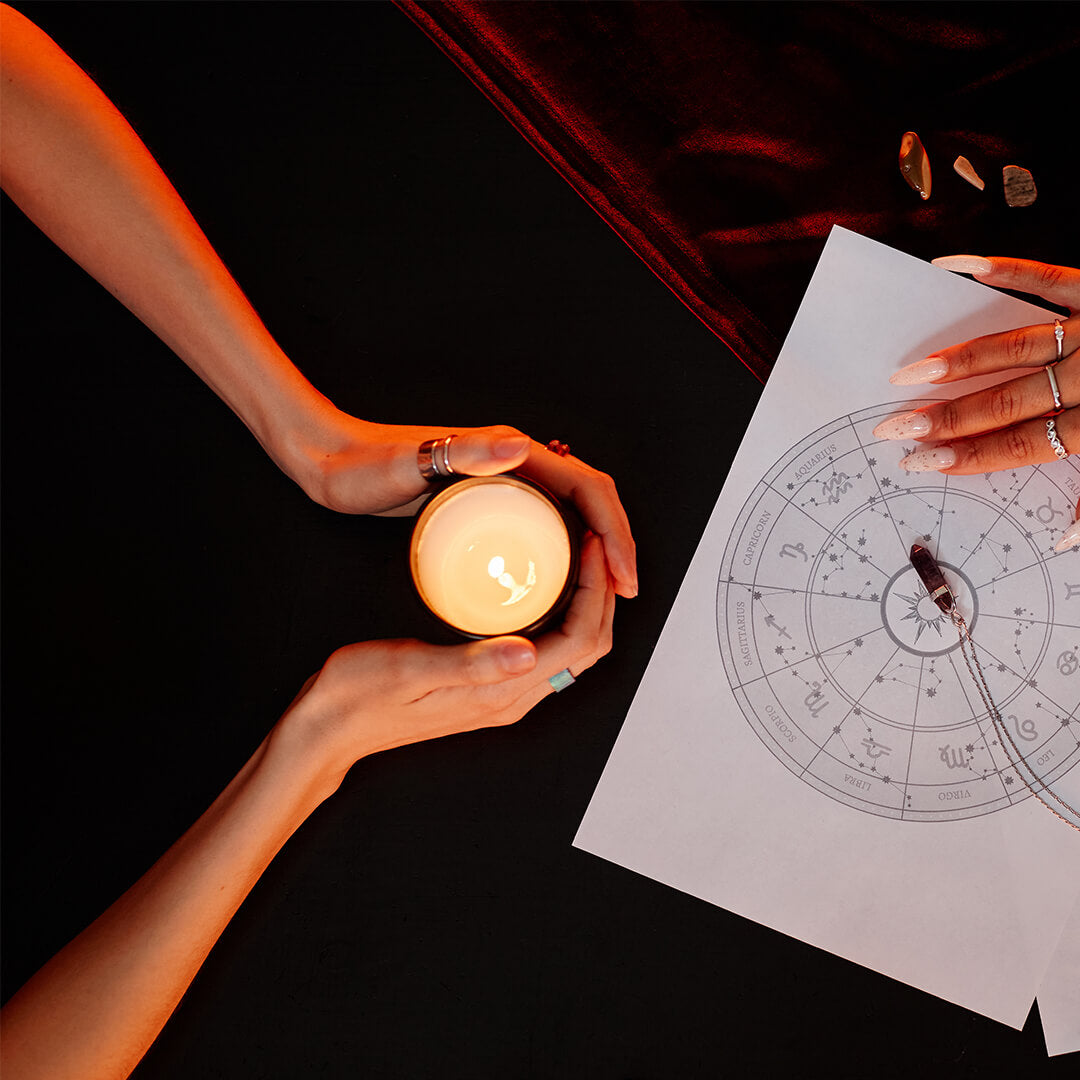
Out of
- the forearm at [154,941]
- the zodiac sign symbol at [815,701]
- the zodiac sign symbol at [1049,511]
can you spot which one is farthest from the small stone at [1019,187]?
the forearm at [154,941]

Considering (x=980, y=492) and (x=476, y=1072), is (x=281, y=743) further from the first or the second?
(x=980, y=492)

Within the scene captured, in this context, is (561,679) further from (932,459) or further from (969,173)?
(969,173)

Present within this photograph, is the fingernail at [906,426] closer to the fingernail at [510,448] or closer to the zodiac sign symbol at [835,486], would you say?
the zodiac sign symbol at [835,486]

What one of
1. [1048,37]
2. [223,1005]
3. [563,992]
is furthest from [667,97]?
[223,1005]

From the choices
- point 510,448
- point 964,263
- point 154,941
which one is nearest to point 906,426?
point 964,263

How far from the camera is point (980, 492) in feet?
2.63

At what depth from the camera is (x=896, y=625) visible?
0.80 meters

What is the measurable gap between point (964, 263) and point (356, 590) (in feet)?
2.10

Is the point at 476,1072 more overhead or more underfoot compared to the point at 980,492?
more underfoot

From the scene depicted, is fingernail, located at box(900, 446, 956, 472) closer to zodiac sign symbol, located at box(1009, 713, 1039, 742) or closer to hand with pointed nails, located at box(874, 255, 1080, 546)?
hand with pointed nails, located at box(874, 255, 1080, 546)

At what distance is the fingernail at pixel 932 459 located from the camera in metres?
0.78

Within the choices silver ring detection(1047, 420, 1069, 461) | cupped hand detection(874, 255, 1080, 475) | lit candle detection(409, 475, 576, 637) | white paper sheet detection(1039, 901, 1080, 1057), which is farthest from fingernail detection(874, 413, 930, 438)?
white paper sheet detection(1039, 901, 1080, 1057)

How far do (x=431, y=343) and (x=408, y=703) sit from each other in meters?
0.34

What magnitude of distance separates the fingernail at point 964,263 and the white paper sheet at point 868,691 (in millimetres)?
12
